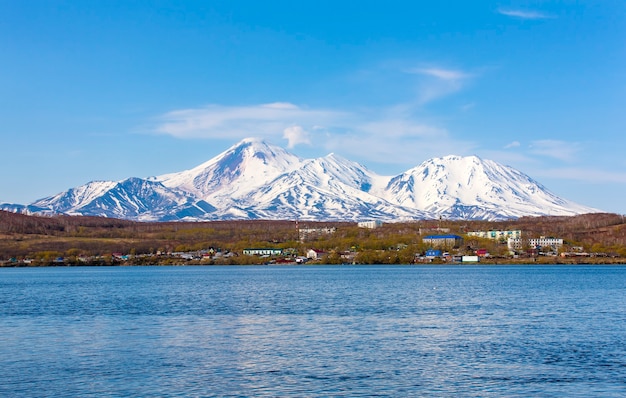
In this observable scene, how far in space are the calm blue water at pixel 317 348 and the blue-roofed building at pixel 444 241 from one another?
94058 mm

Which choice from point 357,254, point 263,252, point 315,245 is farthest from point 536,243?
point 263,252

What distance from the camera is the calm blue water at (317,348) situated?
63.9ft

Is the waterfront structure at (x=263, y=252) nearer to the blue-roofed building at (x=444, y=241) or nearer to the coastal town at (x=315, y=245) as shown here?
the coastal town at (x=315, y=245)

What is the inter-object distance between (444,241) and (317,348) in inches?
4632

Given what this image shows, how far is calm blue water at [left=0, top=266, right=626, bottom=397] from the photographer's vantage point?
19469 mm

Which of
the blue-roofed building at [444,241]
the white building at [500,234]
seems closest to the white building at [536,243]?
the white building at [500,234]

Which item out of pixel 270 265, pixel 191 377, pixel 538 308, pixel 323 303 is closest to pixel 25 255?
pixel 270 265

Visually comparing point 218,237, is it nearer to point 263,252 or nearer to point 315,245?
point 263,252

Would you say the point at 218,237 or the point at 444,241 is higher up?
the point at 218,237

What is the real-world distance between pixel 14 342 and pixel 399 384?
590 inches

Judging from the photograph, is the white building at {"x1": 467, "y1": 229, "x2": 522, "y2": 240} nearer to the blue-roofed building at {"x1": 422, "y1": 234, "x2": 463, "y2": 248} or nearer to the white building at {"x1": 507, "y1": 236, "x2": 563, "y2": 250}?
the white building at {"x1": 507, "y1": 236, "x2": 563, "y2": 250}

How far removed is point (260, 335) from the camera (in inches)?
1133

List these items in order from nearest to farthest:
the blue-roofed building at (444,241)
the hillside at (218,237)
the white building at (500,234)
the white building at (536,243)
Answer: the white building at (536,243) → the blue-roofed building at (444,241) → the hillside at (218,237) → the white building at (500,234)

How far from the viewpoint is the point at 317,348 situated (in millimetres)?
25250
